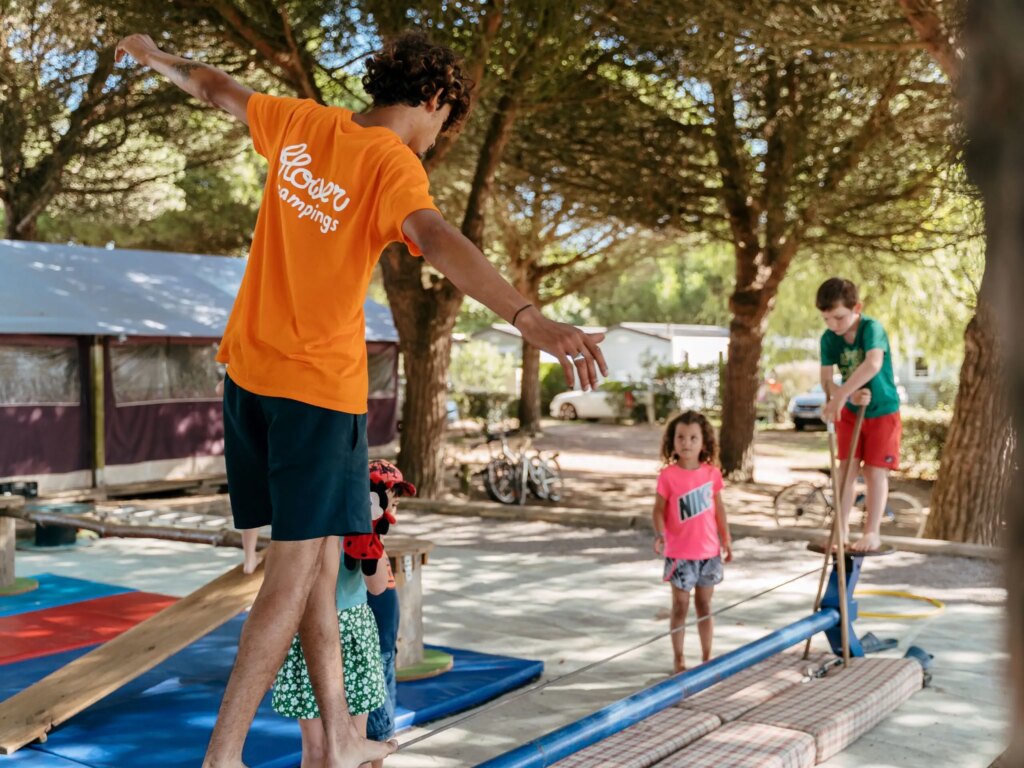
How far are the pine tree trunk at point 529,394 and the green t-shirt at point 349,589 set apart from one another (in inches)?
881

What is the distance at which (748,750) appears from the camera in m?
4.15

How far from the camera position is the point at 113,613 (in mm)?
7117

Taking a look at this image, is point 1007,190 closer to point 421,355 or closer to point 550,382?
point 421,355

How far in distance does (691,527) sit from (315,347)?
3336mm

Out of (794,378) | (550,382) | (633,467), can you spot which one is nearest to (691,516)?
(633,467)

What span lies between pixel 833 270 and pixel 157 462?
13.8 m

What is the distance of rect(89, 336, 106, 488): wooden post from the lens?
15359mm

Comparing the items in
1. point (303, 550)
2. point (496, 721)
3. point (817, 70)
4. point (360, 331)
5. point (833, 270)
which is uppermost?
point (817, 70)

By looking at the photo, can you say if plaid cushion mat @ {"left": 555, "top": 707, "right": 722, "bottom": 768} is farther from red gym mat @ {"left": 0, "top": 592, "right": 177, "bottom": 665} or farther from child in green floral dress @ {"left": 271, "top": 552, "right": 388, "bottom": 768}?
red gym mat @ {"left": 0, "top": 592, "right": 177, "bottom": 665}

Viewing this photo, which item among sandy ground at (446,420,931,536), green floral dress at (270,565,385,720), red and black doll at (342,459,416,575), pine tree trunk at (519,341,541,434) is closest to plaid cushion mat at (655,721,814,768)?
green floral dress at (270,565,385,720)

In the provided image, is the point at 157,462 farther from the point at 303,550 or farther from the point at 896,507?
the point at 303,550

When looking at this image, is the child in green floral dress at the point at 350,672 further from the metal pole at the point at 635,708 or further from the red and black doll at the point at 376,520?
the metal pole at the point at 635,708

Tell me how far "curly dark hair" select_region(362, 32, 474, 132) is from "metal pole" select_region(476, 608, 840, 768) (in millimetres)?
1795

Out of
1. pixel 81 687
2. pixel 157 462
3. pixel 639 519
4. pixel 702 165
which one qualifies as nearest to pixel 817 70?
pixel 702 165
